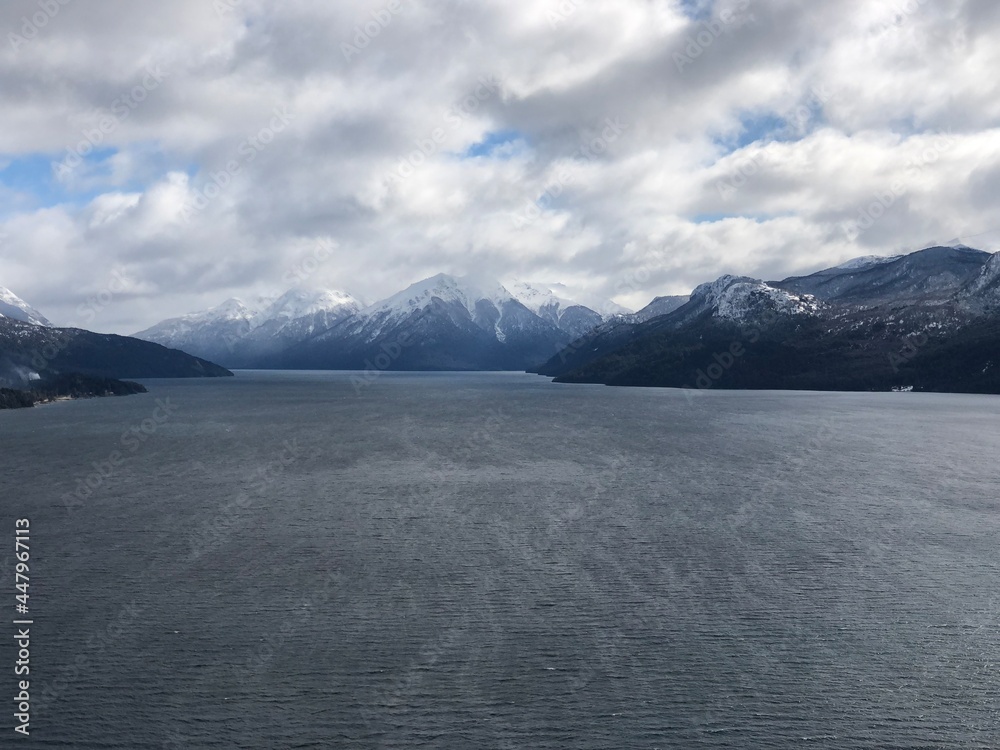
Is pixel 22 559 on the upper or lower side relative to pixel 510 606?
upper

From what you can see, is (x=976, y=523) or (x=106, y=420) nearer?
(x=976, y=523)

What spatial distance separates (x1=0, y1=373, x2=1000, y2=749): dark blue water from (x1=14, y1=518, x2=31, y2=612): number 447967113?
2.71 feet

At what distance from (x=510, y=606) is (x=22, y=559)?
3496cm

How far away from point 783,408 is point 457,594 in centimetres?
17290

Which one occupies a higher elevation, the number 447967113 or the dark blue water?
the number 447967113

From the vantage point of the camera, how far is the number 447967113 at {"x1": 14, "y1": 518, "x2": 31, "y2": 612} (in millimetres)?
41188

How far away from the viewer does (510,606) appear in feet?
133

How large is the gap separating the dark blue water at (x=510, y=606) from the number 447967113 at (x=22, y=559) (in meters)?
0.83

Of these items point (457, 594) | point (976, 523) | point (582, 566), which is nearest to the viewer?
point (457, 594)

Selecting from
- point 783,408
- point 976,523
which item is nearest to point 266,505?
point 976,523

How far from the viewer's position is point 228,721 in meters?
28.3

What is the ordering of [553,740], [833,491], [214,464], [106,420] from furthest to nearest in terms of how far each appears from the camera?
[106,420], [214,464], [833,491], [553,740]

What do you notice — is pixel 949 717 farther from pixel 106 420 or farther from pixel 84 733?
pixel 106 420

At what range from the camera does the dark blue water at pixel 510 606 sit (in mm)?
28688
